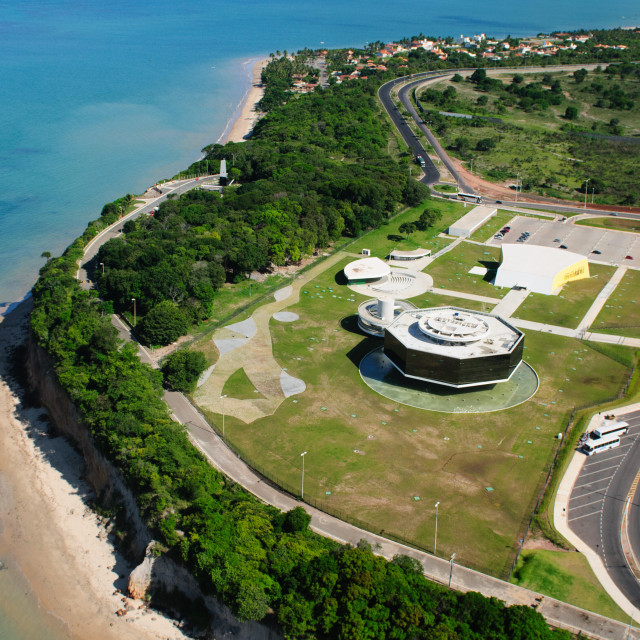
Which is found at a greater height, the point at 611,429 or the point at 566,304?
the point at 611,429

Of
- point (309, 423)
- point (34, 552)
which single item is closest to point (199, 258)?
point (309, 423)

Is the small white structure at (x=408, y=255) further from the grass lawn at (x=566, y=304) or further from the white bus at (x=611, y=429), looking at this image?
the white bus at (x=611, y=429)

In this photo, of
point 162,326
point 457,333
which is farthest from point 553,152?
point 162,326

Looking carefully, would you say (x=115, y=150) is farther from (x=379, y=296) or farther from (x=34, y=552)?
(x=34, y=552)

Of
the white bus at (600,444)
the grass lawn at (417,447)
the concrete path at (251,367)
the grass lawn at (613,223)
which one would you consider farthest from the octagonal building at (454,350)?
the grass lawn at (613,223)

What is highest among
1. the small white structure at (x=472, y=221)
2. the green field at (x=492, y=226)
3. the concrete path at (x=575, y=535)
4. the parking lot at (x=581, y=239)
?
the small white structure at (x=472, y=221)

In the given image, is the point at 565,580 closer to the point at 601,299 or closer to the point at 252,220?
the point at 601,299

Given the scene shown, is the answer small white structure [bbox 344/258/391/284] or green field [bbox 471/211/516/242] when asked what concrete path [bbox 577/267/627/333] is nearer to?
green field [bbox 471/211/516/242]
